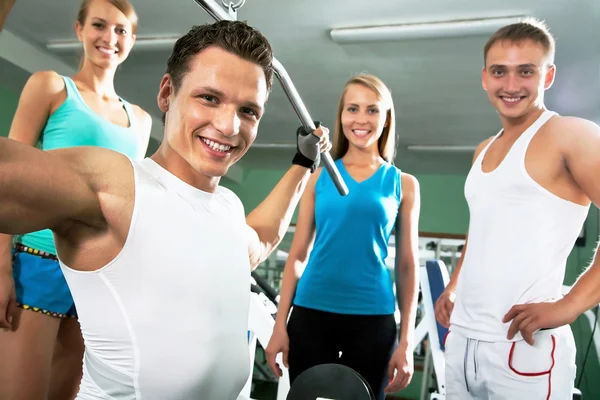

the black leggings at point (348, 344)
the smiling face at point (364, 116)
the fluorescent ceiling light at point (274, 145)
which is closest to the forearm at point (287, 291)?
the black leggings at point (348, 344)

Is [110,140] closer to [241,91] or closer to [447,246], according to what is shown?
[241,91]

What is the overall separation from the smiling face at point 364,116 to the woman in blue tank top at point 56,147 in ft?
2.30

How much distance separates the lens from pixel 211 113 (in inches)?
36.9

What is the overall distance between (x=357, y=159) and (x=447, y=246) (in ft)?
17.2

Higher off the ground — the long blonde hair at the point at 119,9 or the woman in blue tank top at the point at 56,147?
the long blonde hair at the point at 119,9

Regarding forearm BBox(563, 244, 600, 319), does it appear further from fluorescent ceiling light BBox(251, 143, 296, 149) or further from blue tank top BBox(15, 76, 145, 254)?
fluorescent ceiling light BBox(251, 143, 296, 149)

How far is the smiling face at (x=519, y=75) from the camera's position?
1.32 metres

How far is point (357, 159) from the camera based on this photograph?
70.4 inches

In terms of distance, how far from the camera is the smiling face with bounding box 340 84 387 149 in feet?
5.74

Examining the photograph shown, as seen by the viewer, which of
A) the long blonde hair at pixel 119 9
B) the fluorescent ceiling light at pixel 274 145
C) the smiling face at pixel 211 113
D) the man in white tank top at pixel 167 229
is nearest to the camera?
the man in white tank top at pixel 167 229

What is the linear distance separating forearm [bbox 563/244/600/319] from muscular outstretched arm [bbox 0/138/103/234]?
1.00 metres

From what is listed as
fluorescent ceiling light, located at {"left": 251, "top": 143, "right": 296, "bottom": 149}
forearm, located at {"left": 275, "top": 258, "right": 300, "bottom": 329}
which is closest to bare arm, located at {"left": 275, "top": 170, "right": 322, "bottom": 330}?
forearm, located at {"left": 275, "top": 258, "right": 300, "bottom": 329}

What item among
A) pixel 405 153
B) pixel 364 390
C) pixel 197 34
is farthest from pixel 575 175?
pixel 405 153

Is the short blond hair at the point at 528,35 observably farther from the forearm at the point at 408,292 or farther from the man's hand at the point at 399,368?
the man's hand at the point at 399,368
